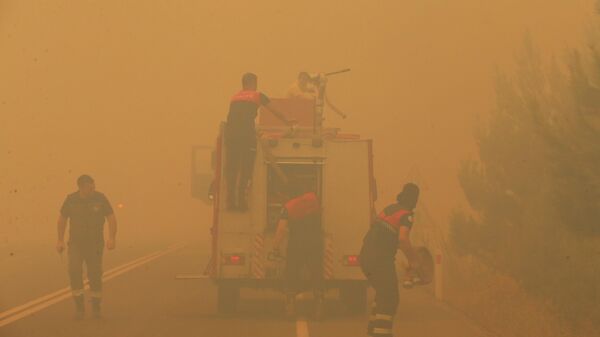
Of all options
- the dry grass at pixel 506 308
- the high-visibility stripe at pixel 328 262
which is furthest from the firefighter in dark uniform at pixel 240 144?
the dry grass at pixel 506 308

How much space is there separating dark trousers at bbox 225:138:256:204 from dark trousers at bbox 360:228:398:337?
405 cm

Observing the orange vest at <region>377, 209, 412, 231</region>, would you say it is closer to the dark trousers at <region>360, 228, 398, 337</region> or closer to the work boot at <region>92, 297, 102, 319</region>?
the dark trousers at <region>360, 228, 398, 337</region>

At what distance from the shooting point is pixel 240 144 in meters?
16.1

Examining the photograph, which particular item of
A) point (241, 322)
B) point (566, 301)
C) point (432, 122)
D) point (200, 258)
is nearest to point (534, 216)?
point (566, 301)

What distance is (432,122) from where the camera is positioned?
76.2 metres

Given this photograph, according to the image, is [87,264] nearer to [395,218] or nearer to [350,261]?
[350,261]

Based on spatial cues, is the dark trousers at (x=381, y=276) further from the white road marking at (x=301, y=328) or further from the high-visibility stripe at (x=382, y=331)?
the white road marking at (x=301, y=328)

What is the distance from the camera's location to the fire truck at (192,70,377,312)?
16.1 meters

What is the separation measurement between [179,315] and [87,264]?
1666 mm

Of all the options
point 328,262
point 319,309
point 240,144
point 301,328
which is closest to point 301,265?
point 328,262

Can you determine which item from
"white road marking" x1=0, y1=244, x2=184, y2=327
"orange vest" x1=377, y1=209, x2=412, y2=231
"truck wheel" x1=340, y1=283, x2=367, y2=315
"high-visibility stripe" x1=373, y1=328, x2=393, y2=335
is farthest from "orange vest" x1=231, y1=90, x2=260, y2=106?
"high-visibility stripe" x1=373, y1=328, x2=393, y2=335

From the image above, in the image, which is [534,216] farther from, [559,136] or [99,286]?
[99,286]

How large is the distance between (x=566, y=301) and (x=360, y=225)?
3.94 metres

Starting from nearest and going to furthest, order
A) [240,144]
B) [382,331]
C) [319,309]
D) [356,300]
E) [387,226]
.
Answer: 1. [382,331]
2. [387,226]
3. [319,309]
4. [240,144]
5. [356,300]
